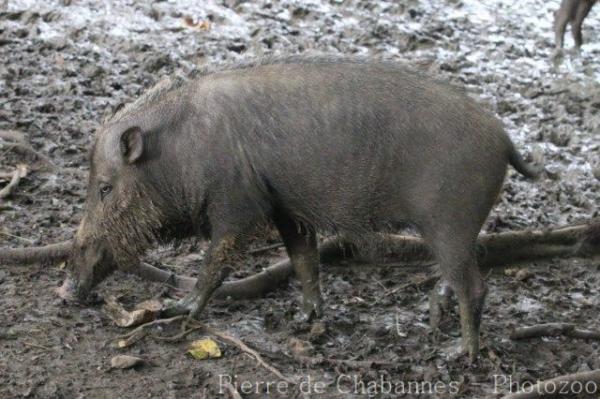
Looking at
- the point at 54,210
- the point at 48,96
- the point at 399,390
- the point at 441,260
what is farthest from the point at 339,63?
the point at 48,96

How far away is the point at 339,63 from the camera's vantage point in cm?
491

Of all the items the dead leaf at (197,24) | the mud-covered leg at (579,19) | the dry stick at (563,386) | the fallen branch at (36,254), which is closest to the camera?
the dry stick at (563,386)

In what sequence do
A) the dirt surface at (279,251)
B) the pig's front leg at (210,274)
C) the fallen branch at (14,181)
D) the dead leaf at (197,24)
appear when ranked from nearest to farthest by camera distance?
the dirt surface at (279,251) → the pig's front leg at (210,274) → the fallen branch at (14,181) → the dead leaf at (197,24)

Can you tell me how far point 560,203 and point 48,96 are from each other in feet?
12.1

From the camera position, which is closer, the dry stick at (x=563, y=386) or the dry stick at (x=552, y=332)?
the dry stick at (x=563, y=386)

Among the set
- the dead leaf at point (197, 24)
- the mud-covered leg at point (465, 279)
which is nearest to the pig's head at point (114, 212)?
the mud-covered leg at point (465, 279)

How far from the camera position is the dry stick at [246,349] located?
459cm

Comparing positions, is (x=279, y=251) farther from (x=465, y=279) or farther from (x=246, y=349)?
(x=465, y=279)

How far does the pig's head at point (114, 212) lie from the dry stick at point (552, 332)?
1.84m

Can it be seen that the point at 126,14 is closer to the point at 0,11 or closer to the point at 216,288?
the point at 0,11

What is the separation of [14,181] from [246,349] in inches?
90.7

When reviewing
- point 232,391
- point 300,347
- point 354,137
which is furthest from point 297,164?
point 232,391

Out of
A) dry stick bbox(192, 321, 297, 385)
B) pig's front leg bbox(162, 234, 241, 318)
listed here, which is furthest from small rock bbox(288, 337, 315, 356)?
pig's front leg bbox(162, 234, 241, 318)

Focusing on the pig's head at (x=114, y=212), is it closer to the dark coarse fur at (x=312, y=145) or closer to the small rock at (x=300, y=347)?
the dark coarse fur at (x=312, y=145)
